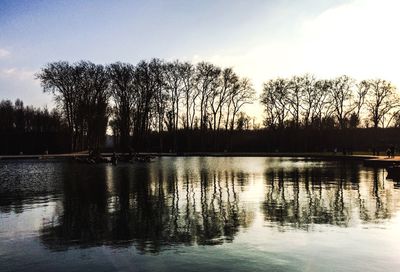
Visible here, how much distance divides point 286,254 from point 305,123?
69072 millimetres

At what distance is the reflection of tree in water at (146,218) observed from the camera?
10242mm

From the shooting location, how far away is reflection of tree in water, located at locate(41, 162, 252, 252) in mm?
10242

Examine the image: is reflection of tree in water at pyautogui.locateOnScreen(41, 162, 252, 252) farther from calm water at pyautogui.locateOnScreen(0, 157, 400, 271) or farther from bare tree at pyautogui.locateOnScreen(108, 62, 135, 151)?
bare tree at pyautogui.locateOnScreen(108, 62, 135, 151)

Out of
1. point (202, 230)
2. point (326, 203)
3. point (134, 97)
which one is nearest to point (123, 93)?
point (134, 97)

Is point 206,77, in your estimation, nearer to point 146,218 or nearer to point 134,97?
point 134,97

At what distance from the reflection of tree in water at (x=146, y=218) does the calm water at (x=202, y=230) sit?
A: 0.03 m

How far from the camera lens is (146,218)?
1288 centimetres

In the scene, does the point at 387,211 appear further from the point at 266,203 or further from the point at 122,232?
the point at 122,232

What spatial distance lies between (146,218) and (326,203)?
6.46m

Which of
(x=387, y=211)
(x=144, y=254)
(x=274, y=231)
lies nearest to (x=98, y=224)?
(x=144, y=254)

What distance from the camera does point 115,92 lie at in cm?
6931

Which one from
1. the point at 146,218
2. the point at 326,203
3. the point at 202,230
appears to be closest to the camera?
the point at 202,230

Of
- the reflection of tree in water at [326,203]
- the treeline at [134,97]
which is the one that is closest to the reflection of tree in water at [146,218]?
the reflection of tree in water at [326,203]

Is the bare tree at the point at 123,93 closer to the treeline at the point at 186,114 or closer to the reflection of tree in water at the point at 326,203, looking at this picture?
the treeline at the point at 186,114
